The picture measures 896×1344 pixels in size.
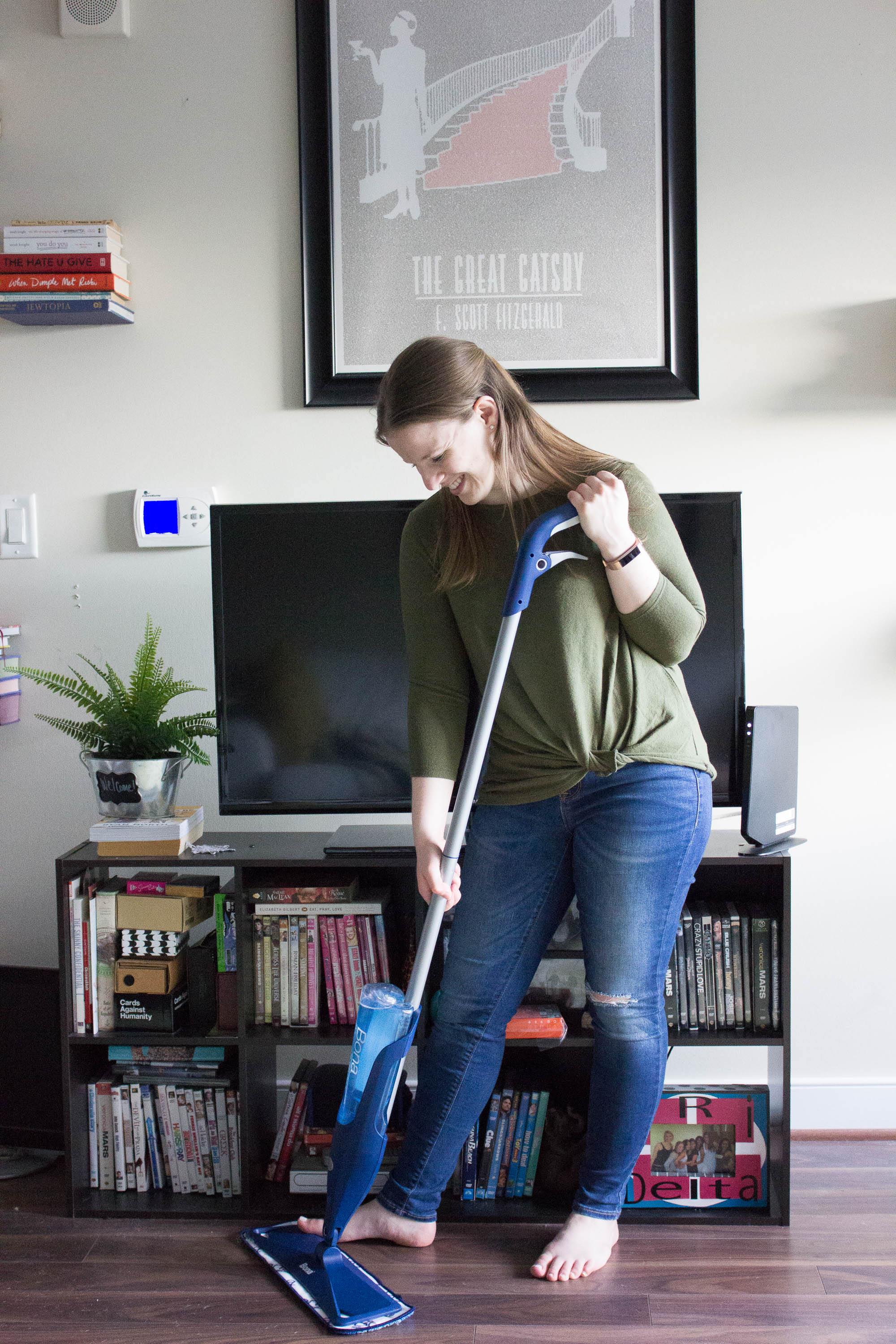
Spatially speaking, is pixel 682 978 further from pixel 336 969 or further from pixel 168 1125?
pixel 168 1125

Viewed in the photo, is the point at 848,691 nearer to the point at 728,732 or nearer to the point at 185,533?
the point at 728,732

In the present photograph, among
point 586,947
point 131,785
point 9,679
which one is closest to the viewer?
point 586,947

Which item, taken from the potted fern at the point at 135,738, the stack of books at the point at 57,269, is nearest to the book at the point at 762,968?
the potted fern at the point at 135,738

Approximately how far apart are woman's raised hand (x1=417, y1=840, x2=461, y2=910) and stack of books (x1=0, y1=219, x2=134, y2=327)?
4.15ft

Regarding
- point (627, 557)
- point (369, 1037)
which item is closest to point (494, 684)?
point (627, 557)

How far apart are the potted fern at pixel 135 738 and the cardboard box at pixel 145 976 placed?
253 mm

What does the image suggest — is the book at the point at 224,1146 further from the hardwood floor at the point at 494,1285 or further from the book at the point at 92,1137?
the book at the point at 92,1137

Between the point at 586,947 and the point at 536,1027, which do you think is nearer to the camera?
→ the point at 586,947

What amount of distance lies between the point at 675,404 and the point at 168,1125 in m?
1.67

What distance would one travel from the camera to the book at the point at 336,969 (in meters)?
1.95

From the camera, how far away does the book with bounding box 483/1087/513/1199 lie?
1927 millimetres

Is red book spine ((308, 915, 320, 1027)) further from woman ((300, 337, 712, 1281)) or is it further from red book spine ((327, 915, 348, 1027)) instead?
woman ((300, 337, 712, 1281))

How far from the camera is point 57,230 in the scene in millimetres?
2148

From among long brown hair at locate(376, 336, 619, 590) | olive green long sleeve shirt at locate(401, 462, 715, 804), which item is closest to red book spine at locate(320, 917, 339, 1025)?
olive green long sleeve shirt at locate(401, 462, 715, 804)
